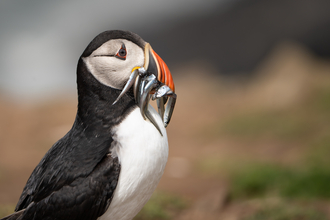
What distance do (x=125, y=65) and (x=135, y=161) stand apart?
2.18 feet

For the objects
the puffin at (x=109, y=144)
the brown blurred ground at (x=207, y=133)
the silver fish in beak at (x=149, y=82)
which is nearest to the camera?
the puffin at (x=109, y=144)

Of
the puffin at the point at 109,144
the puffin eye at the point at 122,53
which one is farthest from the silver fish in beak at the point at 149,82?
the puffin eye at the point at 122,53

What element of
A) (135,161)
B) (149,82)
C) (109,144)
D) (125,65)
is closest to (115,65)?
(125,65)

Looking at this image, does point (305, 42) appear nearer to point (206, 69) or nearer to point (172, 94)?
point (206, 69)

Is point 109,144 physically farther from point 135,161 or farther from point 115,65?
point 115,65

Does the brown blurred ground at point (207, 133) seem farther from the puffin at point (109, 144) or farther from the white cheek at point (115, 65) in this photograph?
the white cheek at point (115, 65)

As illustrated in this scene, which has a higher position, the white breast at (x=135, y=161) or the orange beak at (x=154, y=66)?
the orange beak at (x=154, y=66)

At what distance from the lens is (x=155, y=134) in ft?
7.23

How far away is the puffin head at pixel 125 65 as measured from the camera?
2170 millimetres

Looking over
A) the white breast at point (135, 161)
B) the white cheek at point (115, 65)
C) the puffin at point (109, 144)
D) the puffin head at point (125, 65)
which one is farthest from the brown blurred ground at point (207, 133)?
the white cheek at point (115, 65)

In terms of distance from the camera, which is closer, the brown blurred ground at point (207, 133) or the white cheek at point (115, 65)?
the white cheek at point (115, 65)

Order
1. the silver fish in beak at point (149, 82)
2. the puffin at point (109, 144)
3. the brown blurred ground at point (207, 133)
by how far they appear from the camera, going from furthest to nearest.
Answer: the brown blurred ground at point (207, 133)
the silver fish in beak at point (149, 82)
the puffin at point (109, 144)

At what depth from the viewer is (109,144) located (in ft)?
6.99

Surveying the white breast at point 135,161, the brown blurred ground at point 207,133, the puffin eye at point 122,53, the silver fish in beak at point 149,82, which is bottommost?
the brown blurred ground at point 207,133
